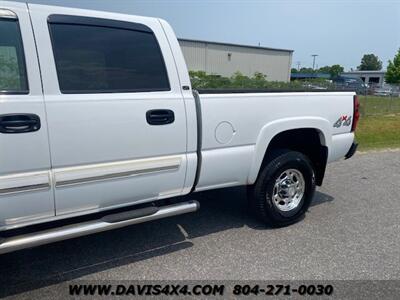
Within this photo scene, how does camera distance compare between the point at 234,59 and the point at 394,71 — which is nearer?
the point at 394,71

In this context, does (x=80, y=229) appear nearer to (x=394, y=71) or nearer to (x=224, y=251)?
(x=224, y=251)

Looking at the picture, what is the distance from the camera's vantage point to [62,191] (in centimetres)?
274

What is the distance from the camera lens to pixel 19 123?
2.47 metres

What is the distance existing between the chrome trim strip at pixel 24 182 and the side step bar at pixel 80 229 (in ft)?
1.13

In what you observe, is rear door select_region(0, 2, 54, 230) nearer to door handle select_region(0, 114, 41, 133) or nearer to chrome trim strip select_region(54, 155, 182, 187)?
A: door handle select_region(0, 114, 41, 133)

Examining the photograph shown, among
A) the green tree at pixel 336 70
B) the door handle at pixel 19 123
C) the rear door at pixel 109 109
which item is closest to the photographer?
the door handle at pixel 19 123

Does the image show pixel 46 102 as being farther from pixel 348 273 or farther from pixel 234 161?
pixel 348 273

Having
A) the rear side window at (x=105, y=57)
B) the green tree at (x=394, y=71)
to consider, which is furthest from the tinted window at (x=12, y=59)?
Answer: the green tree at (x=394, y=71)

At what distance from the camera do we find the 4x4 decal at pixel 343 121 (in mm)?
4348

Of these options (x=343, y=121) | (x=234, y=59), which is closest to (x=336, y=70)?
(x=234, y=59)

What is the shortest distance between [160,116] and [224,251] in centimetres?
149

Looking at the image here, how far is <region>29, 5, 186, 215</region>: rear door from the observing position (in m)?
2.67

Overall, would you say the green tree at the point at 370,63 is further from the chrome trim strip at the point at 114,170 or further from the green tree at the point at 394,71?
the chrome trim strip at the point at 114,170

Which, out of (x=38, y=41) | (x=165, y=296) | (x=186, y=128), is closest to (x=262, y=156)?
(x=186, y=128)
